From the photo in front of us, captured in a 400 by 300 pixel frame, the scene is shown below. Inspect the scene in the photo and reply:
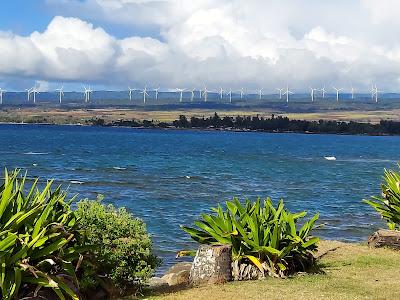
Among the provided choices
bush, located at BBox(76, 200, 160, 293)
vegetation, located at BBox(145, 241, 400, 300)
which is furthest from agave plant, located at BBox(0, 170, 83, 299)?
vegetation, located at BBox(145, 241, 400, 300)

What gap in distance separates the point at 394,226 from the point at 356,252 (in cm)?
244

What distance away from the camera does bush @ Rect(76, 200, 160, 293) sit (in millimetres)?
10938

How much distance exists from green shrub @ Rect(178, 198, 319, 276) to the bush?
2.17m

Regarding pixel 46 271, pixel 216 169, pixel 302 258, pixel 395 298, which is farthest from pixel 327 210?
pixel 216 169

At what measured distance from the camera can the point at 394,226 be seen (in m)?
18.1

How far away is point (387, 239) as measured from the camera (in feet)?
54.7

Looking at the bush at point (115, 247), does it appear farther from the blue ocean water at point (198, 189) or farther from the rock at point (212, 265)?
the blue ocean water at point (198, 189)

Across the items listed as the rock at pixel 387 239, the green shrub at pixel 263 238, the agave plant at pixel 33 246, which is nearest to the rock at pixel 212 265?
the green shrub at pixel 263 238

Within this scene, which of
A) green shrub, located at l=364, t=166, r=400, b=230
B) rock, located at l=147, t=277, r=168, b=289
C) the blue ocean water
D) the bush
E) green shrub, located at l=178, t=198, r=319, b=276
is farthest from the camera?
the blue ocean water

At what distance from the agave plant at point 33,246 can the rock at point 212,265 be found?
2.63 metres

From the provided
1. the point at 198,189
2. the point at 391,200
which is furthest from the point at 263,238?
the point at 198,189

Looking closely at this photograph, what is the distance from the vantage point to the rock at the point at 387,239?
54.2 feet

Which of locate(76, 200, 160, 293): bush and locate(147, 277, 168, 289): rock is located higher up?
locate(76, 200, 160, 293): bush

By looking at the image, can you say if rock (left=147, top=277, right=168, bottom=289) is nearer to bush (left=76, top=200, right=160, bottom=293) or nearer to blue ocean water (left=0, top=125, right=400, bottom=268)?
bush (left=76, top=200, right=160, bottom=293)
